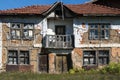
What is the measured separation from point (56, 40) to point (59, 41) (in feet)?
0.98

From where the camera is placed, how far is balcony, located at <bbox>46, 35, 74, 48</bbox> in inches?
1489

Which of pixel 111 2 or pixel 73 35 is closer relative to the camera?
pixel 73 35

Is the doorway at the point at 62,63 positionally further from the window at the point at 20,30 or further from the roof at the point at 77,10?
the roof at the point at 77,10

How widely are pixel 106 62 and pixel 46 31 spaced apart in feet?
21.0

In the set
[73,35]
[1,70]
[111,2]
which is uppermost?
[111,2]

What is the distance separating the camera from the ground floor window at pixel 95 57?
38.2 metres

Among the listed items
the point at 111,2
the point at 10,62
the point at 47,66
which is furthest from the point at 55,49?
the point at 111,2

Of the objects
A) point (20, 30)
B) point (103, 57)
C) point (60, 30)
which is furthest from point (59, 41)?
point (103, 57)

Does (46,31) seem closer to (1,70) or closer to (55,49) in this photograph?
(55,49)

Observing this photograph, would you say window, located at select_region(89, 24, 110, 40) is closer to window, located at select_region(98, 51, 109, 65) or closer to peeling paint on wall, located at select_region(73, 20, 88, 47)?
peeling paint on wall, located at select_region(73, 20, 88, 47)

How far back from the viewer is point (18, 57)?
3772 cm

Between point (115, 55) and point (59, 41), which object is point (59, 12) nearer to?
point (59, 41)

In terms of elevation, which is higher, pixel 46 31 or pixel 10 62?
pixel 46 31

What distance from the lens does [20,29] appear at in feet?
125
